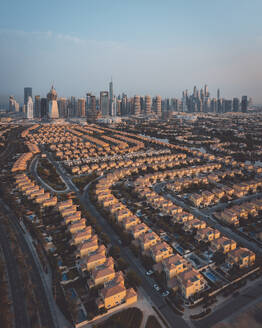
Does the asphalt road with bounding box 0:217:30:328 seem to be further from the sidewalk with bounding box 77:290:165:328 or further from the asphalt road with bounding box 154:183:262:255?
the asphalt road with bounding box 154:183:262:255

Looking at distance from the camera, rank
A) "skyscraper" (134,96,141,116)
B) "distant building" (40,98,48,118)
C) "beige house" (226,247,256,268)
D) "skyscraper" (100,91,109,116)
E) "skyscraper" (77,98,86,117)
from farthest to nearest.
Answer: "skyscraper" (134,96,141,116)
"skyscraper" (100,91,109,116)
"skyscraper" (77,98,86,117)
"distant building" (40,98,48,118)
"beige house" (226,247,256,268)

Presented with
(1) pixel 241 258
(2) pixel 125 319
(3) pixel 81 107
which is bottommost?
(2) pixel 125 319

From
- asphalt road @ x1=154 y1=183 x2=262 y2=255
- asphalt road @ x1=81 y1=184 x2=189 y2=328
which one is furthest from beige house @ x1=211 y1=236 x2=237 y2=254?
asphalt road @ x1=81 y1=184 x2=189 y2=328

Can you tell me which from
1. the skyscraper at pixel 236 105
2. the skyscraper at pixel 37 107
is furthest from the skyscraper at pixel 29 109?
the skyscraper at pixel 236 105

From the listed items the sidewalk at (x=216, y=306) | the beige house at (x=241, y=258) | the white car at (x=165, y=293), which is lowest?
the sidewalk at (x=216, y=306)

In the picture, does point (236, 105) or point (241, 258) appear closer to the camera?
point (241, 258)

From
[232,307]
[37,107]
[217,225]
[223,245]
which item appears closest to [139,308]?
[232,307]

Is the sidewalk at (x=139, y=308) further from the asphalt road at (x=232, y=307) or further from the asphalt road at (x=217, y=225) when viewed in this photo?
the asphalt road at (x=217, y=225)

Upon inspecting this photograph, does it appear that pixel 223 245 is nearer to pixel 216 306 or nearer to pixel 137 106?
pixel 216 306

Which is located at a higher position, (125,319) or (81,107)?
(81,107)
